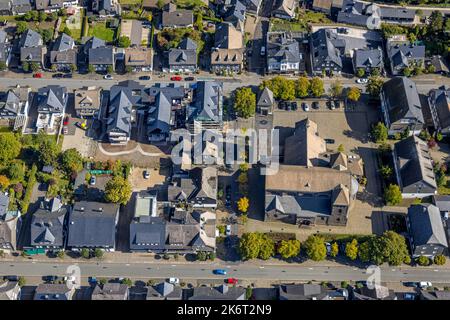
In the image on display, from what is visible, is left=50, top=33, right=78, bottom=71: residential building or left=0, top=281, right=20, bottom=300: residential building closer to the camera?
left=0, top=281, right=20, bottom=300: residential building

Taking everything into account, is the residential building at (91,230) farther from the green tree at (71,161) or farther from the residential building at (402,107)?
the residential building at (402,107)

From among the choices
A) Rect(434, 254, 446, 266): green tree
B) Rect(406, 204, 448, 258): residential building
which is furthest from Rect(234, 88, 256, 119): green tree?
Rect(434, 254, 446, 266): green tree

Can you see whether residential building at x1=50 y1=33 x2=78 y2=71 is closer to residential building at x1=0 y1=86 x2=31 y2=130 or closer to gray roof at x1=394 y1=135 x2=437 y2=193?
residential building at x1=0 y1=86 x2=31 y2=130

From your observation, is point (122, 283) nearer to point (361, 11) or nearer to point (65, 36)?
point (65, 36)

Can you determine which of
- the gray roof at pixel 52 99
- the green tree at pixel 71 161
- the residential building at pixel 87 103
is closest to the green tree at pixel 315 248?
the green tree at pixel 71 161

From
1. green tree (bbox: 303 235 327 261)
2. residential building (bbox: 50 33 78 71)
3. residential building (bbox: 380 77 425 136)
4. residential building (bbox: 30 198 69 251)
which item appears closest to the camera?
green tree (bbox: 303 235 327 261)

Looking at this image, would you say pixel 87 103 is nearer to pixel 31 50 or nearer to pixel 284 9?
pixel 31 50
